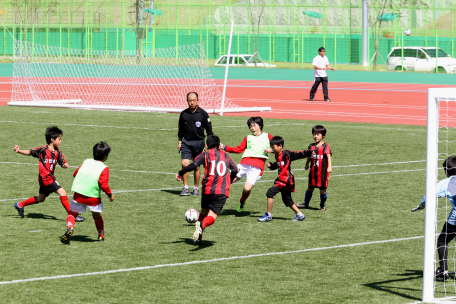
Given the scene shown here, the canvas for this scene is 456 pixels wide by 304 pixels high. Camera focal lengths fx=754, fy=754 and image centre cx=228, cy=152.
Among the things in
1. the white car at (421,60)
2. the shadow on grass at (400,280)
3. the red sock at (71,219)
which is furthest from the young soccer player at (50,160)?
the white car at (421,60)

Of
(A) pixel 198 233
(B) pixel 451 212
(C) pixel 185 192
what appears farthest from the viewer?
(C) pixel 185 192

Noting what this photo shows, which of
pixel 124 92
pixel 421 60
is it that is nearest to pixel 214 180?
pixel 124 92

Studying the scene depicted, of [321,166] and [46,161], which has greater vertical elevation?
[46,161]

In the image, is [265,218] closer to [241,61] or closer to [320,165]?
[320,165]

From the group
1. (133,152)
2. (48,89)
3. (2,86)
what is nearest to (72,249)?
(133,152)

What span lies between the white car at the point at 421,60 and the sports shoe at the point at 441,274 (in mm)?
39646

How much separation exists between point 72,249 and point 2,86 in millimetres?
31554

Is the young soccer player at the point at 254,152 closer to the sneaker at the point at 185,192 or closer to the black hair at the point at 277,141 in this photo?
the black hair at the point at 277,141

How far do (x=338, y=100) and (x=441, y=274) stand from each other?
2343 cm

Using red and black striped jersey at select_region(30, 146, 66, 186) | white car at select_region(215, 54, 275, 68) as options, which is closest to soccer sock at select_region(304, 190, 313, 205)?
red and black striped jersey at select_region(30, 146, 66, 186)

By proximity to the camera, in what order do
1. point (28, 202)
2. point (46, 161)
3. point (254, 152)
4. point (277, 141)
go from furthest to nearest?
1. point (254, 152)
2. point (28, 202)
3. point (277, 141)
4. point (46, 161)

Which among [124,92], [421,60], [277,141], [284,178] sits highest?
[421,60]

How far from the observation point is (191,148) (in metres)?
12.4

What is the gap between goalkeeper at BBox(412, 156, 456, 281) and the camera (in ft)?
23.9
